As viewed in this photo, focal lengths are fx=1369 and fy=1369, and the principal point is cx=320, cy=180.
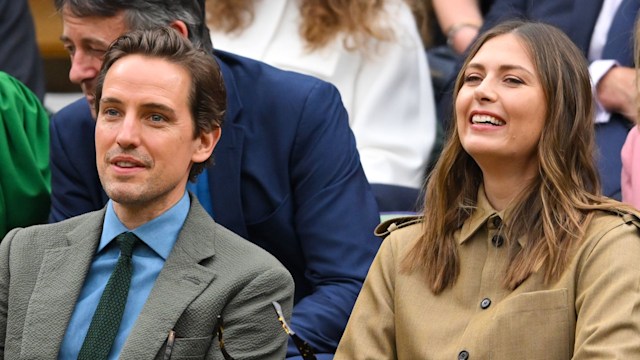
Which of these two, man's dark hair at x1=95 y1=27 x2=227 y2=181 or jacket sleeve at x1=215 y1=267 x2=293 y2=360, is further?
man's dark hair at x1=95 y1=27 x2=227 y2=181

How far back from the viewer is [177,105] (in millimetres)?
3420

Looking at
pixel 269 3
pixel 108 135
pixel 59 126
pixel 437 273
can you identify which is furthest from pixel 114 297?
pixel 269 3

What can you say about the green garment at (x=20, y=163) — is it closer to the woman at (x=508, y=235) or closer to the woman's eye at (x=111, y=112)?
the woman's eye at (x=111, y=112)

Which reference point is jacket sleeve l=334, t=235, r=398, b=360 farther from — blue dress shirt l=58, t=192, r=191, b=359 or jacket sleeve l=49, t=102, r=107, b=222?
jacket sleeve l=49, t=102, r=107, b=222

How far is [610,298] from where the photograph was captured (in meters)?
3.04

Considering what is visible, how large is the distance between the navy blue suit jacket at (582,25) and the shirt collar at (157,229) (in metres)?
1.42

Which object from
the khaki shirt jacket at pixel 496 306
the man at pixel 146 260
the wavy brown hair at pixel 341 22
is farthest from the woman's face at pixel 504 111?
the wavy brown hair at pixel 341 22

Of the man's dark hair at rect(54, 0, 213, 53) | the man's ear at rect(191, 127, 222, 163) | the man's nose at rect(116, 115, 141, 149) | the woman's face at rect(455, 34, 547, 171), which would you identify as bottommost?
the man's ear at rect(191, 127, 222, 163)

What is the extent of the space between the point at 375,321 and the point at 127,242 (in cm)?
64

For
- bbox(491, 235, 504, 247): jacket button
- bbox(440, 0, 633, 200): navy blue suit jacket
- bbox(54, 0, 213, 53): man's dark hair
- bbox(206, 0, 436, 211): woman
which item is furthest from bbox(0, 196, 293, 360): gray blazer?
bbox(206, 0, 436, 211): woman

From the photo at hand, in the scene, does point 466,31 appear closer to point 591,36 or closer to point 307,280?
point 591,36

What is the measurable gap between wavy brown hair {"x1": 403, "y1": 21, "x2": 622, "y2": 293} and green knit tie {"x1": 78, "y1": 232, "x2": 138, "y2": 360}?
2.25ft

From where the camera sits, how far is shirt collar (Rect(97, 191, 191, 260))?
3375mm

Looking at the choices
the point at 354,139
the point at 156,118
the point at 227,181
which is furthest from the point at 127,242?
the point at 354,139
